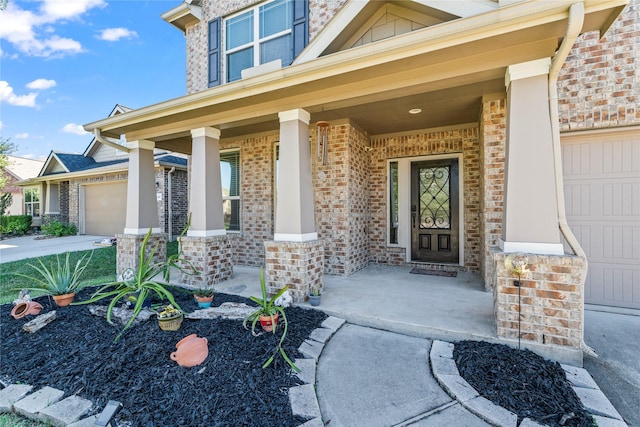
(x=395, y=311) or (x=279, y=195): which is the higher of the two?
(x=279, y=195)

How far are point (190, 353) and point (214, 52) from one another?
630cm

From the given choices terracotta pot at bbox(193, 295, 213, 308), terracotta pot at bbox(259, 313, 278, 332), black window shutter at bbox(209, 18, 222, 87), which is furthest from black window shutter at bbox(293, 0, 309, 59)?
terracotta pot at bbox(259, 313, 278, 332)

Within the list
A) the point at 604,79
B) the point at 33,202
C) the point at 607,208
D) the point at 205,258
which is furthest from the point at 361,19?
the point at 33,202

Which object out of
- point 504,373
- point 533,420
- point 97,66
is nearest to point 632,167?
point 504,373

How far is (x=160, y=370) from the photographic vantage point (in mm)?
2227

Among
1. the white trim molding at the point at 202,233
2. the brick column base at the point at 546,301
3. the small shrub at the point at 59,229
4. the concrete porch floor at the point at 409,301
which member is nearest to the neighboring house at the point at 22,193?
the small shrub at the point at 59,229

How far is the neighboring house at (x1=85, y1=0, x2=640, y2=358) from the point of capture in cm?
260

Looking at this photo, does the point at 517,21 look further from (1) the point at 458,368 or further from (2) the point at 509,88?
(1) the point at 458,368

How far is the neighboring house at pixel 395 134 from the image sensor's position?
8.54 ft

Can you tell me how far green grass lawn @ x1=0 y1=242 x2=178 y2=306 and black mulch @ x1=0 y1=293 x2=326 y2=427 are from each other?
2023 millimetres

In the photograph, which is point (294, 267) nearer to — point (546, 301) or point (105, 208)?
point (546, 301)

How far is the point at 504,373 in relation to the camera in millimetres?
2131

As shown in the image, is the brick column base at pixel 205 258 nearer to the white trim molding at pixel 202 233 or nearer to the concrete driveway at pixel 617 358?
the white trim molding at pixel 202 233

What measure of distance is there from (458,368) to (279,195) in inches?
Answer: 110
